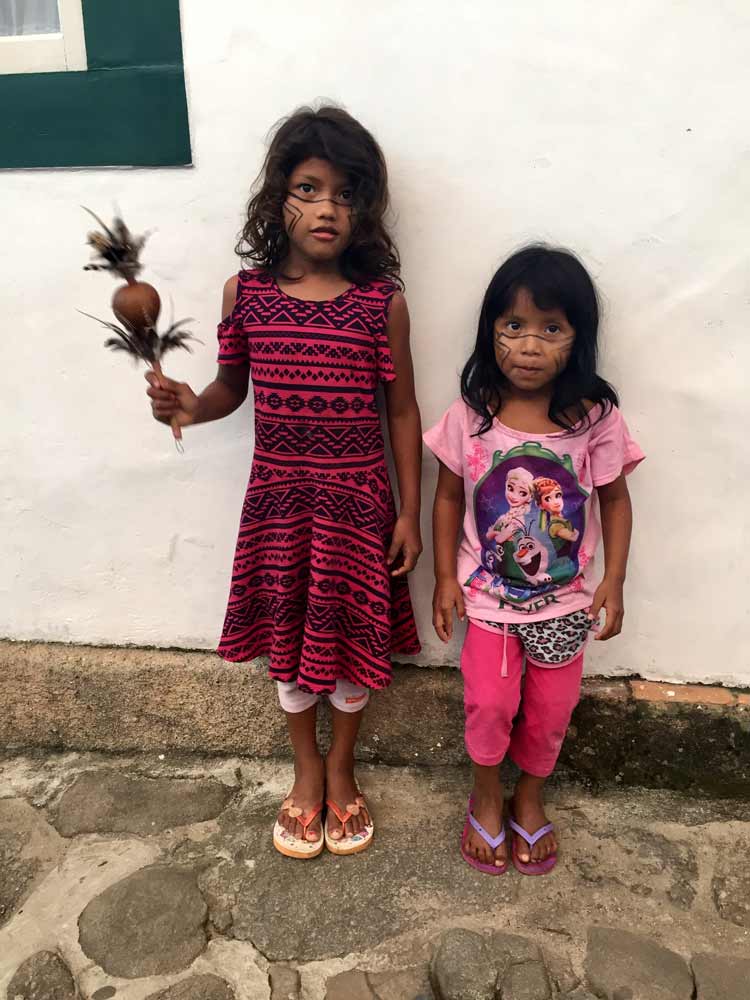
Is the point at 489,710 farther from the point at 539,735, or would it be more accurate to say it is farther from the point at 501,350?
the point at 501,350

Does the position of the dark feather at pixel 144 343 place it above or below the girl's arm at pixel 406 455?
above

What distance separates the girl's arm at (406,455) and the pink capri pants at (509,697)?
0.82 feet

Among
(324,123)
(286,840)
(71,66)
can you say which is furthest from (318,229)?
(286,840)

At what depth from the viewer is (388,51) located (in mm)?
1606

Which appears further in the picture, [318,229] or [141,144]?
[141,144]

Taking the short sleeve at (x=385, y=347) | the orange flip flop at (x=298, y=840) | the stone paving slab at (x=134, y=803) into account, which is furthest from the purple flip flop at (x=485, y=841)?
the short sleeve at (x=385, y=347)

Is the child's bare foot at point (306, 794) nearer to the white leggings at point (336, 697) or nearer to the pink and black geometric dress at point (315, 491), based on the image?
the white leggings at point (336, 697)

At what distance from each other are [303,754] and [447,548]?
2.32ft

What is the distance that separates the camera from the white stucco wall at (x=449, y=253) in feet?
5.19

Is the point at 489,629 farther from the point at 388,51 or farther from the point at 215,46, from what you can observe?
the point at 215,46

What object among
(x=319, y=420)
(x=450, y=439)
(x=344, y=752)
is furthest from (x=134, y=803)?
(x=450, y=439)

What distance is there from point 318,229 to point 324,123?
22 centimetres

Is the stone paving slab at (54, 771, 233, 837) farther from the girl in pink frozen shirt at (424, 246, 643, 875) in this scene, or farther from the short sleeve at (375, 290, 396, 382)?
the short sleeve at (375, 290, 396, 382)

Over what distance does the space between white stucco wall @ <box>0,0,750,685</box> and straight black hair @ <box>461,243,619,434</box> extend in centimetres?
14
